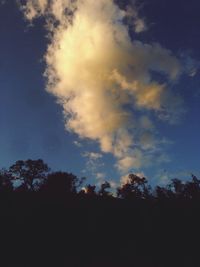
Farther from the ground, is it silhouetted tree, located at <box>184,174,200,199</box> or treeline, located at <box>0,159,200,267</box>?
silhouetted tree, located at <box>184,174,200,199</box>

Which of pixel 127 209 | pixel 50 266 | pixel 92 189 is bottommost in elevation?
pixel 50 266

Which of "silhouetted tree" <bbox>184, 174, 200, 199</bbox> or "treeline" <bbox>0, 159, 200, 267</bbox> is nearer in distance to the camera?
"treeline" <bbox>0, 159, 200, 267</bbox>

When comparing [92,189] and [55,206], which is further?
[92,189]

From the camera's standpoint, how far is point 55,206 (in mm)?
37469

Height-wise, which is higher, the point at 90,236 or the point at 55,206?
the point at 55,206

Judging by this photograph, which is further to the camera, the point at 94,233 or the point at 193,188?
the point at 193,188

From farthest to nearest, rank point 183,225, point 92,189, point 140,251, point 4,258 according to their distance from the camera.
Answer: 1. point 92,189
2. point 183,225
3. point 140,251
4. point 4,258

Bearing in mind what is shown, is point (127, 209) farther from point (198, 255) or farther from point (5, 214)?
point (5, 214)

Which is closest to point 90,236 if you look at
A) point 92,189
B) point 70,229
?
point 70,229

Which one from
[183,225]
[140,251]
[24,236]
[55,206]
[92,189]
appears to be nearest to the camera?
[24,236]

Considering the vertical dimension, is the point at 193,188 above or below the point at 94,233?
above

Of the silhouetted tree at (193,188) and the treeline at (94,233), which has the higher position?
the silhouetted tree at (193,188)

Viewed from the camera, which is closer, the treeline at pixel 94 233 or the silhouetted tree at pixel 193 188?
the treeline at pixel 94 233

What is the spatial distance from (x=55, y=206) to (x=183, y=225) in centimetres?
1743
